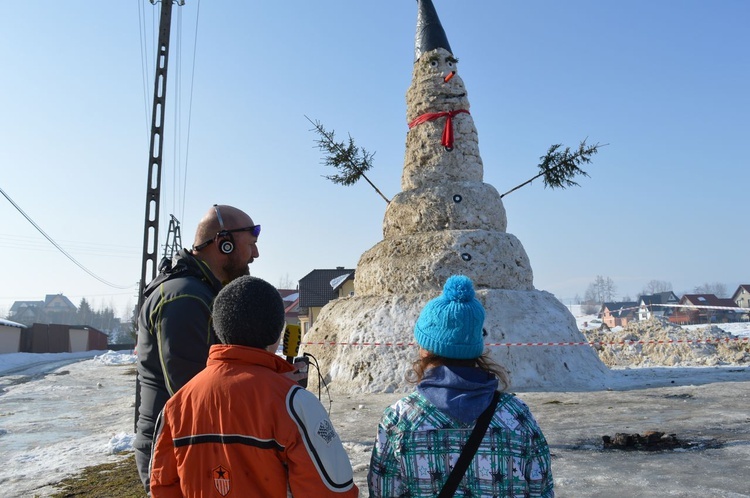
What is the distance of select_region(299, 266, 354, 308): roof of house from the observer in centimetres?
3978

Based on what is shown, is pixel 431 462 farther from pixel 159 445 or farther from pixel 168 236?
pixel 168 236

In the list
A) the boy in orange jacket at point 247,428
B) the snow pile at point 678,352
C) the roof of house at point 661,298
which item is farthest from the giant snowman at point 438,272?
the roof of house at point 661,298

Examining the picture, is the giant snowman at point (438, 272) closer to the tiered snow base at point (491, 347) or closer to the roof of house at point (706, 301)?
the tiered snow base at point (491, 347)

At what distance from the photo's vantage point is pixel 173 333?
2.47 meters

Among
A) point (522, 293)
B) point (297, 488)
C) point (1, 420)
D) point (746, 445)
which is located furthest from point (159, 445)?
point (522, 293)

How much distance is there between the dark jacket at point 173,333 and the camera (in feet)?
8.09

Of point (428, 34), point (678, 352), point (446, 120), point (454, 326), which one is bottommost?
point (678, 352)

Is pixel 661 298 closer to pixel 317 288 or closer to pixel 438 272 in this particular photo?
pixel 317 288

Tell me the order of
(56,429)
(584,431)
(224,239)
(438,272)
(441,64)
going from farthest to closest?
1. (441,64)
2. (438,272)
3. (56,429)
4. (584,431)
5. (224,239)

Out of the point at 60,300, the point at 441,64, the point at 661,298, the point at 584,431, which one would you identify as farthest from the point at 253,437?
the point at 60,300

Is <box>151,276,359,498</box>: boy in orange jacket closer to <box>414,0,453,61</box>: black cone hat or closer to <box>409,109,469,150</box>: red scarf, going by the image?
<box>409,109,469,150</box>: red scarf

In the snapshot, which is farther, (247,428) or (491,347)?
(491,347)

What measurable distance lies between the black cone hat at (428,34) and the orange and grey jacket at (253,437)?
525 inches

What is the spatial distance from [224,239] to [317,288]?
37.8 metres
